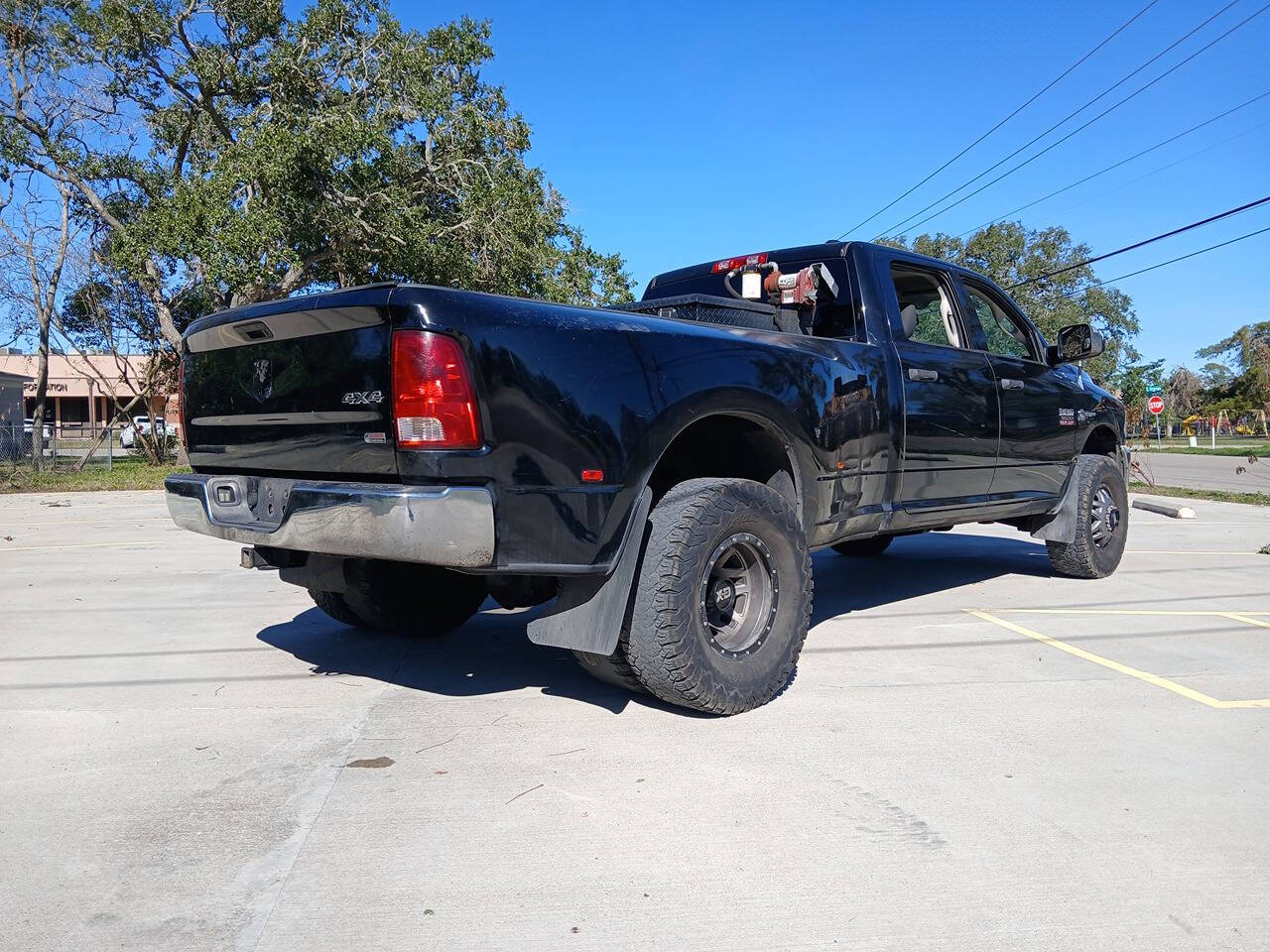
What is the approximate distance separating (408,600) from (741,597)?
195 centimetres

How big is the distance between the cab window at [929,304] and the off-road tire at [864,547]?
8.55 feet

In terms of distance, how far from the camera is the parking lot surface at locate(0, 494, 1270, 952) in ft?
7.74

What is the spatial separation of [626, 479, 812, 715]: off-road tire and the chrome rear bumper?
2.40 ft

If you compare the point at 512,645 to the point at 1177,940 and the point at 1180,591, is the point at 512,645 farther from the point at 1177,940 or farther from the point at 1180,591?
the point at 1180,591

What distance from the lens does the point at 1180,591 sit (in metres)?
6.66

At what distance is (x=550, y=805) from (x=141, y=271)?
71.1 feet

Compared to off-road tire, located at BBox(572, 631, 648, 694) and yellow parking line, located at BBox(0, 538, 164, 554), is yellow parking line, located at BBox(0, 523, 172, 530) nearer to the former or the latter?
yellow parking line, located at BBox(0, 538, 164, 554)

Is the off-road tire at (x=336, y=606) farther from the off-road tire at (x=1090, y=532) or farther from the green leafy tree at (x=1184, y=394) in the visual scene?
the green leafy tree at (x=1184, y=394)

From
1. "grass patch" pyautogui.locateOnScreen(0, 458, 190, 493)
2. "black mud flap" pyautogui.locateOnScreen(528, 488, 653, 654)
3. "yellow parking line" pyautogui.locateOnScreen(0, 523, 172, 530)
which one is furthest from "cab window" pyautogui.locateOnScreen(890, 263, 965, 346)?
"grass patch" pyautogui.locateOnScreen(0, 458, 190, 493)

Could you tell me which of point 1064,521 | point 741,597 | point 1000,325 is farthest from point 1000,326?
point 741,597

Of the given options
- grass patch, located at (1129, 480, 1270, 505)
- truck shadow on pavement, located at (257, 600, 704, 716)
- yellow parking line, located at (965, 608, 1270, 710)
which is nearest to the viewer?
yellow parking line, located at (965, 608, 1270, 710)

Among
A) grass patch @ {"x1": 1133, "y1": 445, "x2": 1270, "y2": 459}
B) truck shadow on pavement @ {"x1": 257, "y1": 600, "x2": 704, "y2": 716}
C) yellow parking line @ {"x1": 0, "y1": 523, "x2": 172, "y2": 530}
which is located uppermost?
grass patch @ {"x1": 1133, "y1": 445, "x2": 1270, "y2": 459}

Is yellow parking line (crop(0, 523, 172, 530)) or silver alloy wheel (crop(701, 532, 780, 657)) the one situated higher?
silver alloy wheel (crop(701, 532, 780, 657))

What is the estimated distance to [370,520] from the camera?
321 centimetres
